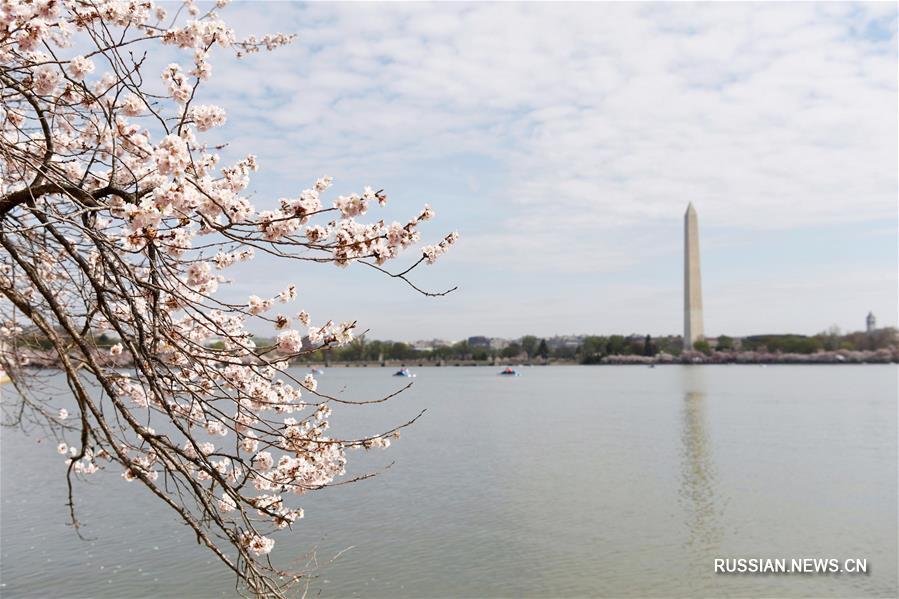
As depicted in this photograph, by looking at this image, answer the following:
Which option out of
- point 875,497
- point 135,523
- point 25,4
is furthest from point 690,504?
point 25,4

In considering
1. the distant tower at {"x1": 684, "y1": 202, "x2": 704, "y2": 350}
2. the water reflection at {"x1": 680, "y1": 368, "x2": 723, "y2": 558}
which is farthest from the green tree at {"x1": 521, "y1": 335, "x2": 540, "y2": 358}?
the water reflection at {"x1": 680, "y1": 368, "x2": 723, "y2": 558}

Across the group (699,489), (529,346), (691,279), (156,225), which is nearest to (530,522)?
(699,489)

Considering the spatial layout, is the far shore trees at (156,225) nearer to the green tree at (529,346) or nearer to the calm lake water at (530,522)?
the calm lake water at (530,522)

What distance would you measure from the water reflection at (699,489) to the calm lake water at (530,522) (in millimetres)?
56

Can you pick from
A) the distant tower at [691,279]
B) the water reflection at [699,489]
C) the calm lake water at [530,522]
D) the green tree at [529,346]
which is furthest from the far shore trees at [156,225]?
the green tree at [529,346]

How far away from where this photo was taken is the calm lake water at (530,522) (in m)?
10.1

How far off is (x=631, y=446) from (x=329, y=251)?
781 inches

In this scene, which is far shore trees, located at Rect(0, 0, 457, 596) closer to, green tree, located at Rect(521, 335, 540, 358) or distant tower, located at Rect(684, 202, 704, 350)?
distant tower, located at Rect(684, 202, 704, 350)

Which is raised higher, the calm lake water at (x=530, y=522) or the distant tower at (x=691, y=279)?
the distant tower at (x=691, y=279)

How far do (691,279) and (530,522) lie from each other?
2565 inches

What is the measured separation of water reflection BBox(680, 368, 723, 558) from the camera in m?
12.2

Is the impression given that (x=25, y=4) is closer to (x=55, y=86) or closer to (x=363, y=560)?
(x=55, y=86)

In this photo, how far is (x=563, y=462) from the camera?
62.3ft

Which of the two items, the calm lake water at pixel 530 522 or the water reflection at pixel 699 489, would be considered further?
the water reflection at pixel 699 489
